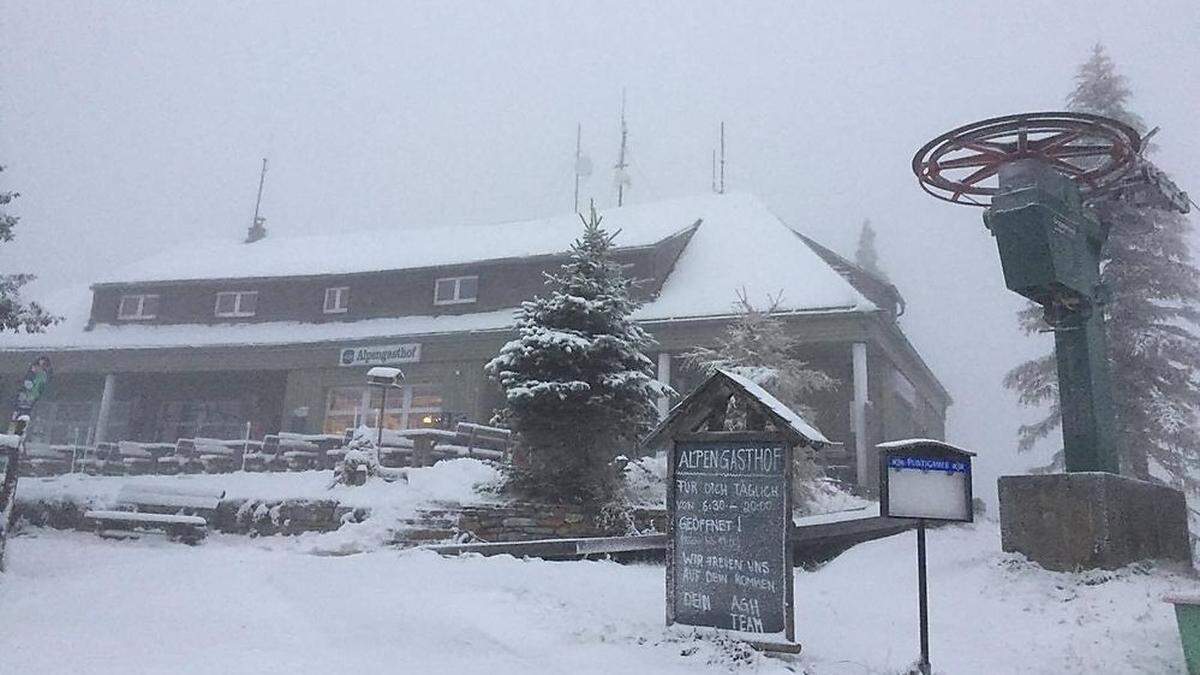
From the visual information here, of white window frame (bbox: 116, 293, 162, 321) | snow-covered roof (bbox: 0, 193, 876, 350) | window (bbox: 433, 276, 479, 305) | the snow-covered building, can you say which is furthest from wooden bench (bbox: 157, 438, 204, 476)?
white window frame (bbox: 116, 293, 162, 321)

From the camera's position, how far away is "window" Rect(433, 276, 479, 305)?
25.7m

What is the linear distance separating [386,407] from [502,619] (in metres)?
19.1

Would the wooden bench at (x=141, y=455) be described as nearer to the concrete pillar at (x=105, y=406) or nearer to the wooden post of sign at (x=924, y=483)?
the concrete pillar at (x=105, y=406)

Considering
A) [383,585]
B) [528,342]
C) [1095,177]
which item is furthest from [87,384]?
[1095,177]

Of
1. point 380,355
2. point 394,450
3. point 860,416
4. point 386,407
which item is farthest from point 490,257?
point 860,416

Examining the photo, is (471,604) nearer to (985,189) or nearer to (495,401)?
(985,189)

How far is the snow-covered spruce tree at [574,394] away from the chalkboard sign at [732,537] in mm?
5193

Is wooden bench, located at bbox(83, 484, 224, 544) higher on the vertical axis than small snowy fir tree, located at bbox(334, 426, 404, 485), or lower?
lower

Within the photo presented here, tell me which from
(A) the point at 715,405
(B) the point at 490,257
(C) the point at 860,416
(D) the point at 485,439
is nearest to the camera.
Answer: (A) the point at 715,405

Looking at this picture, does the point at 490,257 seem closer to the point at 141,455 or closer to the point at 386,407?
the point at 386,407

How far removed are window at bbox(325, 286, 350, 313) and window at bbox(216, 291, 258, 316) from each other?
2.70m

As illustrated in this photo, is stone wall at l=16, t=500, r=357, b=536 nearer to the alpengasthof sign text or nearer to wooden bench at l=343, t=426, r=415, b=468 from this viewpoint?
wooden bench at l=343, t=426, r=415, b=468

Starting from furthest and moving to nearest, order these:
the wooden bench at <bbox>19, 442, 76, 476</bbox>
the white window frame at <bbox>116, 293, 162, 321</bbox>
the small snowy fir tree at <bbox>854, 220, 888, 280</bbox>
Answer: the small snowy fir tree at <bbox>854, 220, 888, 280</bbox>, the white window frame at <bbox>116, 293, 162, 321</bbox>, the wooden bench at <bbox>19, 442, 76, 476</bbox>

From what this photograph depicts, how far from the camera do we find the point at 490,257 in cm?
2530
